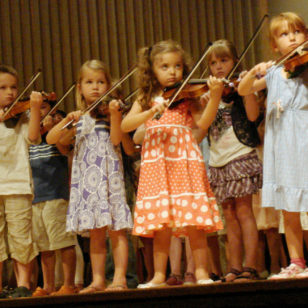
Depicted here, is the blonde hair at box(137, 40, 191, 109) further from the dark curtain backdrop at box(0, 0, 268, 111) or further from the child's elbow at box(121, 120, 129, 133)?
the dark curtain backdrop at box(0, 0, 268, 111)

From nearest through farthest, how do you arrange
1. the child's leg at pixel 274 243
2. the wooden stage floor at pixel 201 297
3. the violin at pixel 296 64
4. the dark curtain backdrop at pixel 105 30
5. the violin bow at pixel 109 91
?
1. the wooden stage floor at pixel 201 297
2. the violin at pixel 296 64
3. the violin bow at pixel 109 91
4. the child's leg at pixel 274 243
5. the dark curtain backdrop at pixel 105 30

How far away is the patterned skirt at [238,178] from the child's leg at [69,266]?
90cm

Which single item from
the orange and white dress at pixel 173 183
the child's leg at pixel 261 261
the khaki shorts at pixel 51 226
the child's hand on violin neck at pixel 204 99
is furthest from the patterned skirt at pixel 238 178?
the khaki shorts at pixel 51 226

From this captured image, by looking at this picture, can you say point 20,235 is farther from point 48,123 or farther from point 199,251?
point 199,251

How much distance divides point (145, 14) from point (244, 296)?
3175 millimetres

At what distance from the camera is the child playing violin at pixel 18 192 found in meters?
2.96

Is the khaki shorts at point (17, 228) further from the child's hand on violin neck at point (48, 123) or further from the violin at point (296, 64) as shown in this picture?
the violin at point (296, 64)

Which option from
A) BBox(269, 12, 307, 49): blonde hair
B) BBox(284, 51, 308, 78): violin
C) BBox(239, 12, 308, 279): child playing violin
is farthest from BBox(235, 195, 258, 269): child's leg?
BBox(269, 12, 307, 49): blonde hair

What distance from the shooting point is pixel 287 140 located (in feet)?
7.73

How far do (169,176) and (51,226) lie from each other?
96 centimetres

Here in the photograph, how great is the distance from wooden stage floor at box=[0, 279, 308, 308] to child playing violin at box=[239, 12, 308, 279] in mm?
214

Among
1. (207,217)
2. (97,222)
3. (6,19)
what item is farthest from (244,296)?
(6,19)

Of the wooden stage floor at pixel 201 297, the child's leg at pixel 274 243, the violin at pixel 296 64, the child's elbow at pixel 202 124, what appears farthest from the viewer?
the child's leg at pixel 274 243

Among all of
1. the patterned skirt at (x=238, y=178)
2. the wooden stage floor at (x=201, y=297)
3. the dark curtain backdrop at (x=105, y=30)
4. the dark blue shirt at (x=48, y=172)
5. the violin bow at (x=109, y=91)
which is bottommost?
the wooden stage floor at (x=201, y=297)
